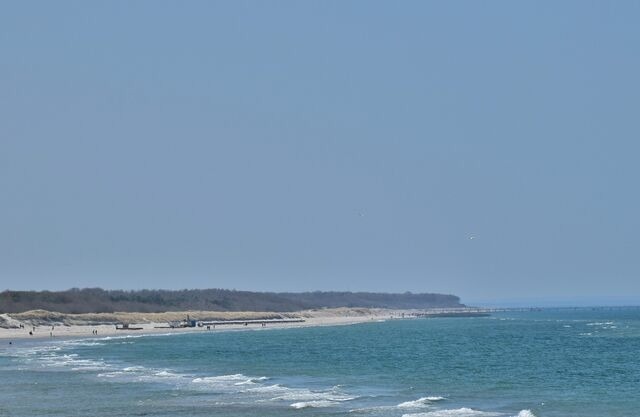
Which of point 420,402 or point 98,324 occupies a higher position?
point 98,324

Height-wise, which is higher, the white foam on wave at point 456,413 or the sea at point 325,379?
the sea at point 325,379

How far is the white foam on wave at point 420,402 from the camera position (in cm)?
4596

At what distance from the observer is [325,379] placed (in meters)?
60.3

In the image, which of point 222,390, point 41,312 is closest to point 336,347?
point 222,390

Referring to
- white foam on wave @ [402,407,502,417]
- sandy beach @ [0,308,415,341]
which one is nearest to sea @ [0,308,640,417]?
white foam on wave @ [402,407,502,417]

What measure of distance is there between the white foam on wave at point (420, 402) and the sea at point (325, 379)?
50 millimetres

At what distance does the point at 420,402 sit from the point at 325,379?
13.8 m

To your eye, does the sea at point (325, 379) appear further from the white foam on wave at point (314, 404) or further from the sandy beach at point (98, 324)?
the sandy beach at point (98, 324)

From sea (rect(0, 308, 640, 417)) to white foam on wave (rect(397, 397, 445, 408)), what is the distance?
50 mm

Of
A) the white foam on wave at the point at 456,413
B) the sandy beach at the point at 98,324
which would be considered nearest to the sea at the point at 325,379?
the white foam on wave at the point at 456,413

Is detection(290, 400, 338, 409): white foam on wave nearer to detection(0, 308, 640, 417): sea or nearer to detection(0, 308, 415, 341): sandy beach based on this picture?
detection(0, 308, 640, 417): sea

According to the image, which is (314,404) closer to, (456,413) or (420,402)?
(420,402)

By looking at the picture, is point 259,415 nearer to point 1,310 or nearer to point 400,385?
point 400,385

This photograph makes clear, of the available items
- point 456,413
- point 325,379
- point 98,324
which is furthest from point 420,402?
point 98,324
